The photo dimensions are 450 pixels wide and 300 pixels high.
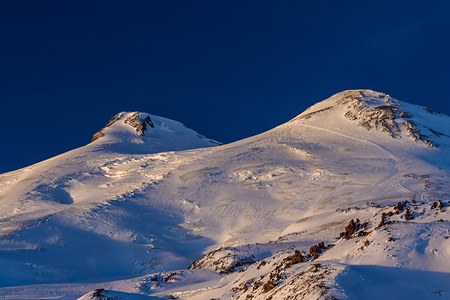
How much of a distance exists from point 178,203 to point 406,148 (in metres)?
39.1

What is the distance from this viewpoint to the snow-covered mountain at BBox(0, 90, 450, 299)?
26969 millimetres

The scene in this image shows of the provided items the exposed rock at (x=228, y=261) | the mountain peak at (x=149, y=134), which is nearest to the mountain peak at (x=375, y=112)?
the mountain peak at (x=149, y=134)

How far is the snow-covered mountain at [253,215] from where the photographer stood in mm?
26969

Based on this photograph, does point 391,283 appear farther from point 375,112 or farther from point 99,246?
point 375,112

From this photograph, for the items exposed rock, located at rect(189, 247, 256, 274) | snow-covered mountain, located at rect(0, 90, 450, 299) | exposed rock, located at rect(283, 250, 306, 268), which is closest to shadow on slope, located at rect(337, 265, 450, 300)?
snow-covered mountain, located at rect(0, 90, 450, 299)

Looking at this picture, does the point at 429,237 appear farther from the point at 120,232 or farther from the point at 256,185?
the point at 256,185

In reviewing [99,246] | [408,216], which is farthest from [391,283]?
[99,246]

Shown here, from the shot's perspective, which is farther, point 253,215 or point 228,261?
point 253,215

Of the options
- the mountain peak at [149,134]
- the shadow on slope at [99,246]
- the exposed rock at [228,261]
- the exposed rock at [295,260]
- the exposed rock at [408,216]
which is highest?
the mountain peak at [149,134]

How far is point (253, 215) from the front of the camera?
7456 centimetres

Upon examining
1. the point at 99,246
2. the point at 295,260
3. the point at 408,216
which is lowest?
the point at 295,260

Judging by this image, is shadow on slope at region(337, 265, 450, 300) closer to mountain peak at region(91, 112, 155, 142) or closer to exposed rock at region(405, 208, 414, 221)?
exposed rock at region(405, 208, 414, 221)

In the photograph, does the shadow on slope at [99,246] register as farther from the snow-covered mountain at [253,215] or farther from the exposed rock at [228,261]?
the exposed rock at [228,261]

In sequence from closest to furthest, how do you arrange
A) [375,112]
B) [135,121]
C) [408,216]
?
[408,216]
[375,112]
[135,121]
